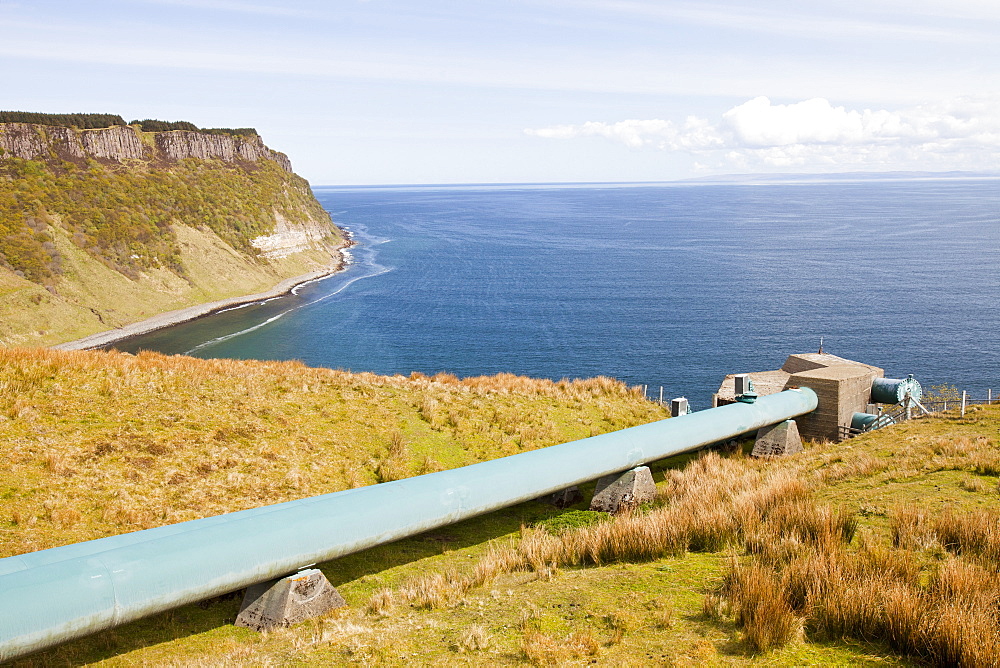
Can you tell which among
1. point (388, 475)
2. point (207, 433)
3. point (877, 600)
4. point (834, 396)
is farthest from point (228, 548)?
point (834, 396)

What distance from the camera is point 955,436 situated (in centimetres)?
1922

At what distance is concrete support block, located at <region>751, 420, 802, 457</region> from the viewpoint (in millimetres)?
21516

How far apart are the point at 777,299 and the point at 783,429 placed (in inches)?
3259

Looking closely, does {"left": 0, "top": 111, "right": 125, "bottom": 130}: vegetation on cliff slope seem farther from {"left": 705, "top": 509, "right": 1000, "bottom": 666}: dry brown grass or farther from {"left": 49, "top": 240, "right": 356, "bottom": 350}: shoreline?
{"left": 705, "top": 509, "right": 1000, "bottom": 666}: dry brown grass

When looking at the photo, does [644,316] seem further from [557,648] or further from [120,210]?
[557,648]

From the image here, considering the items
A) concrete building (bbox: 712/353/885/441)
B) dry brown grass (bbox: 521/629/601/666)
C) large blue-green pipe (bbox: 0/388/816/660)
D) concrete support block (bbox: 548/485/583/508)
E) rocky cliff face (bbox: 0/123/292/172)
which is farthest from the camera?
rocky cliff face (bbox: 0/123/292/172)

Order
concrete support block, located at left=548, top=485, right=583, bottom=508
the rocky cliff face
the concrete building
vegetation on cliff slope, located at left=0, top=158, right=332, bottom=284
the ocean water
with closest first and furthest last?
concrete support block, located at left=548, top=485, right=583, bottom=508
the concrete building
the ocean water
vegetation on cliff slope, located at left=0, top=158, right=332, bottom=284
the rocky cliff face

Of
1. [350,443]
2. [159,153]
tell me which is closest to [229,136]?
[159,153]

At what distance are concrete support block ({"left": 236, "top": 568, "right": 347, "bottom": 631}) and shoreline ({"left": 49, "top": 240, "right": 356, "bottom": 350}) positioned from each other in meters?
57.0

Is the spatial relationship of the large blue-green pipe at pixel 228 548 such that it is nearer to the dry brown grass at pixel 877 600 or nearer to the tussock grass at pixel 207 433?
the tussock grass at pixel 207 433

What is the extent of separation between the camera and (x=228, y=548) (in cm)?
1023

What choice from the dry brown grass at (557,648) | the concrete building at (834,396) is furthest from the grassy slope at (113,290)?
the dry brown grass at (557,648)

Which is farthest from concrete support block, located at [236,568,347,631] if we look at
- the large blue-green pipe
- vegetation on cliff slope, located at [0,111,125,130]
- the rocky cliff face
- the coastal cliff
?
vegetation on cliff slope, located at [0,111,125,130]

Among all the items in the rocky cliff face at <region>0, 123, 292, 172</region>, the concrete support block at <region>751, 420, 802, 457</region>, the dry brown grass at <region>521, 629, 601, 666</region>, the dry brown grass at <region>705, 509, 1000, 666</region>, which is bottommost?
the concrete support block at <region>751, 420, 802, 457</region>
